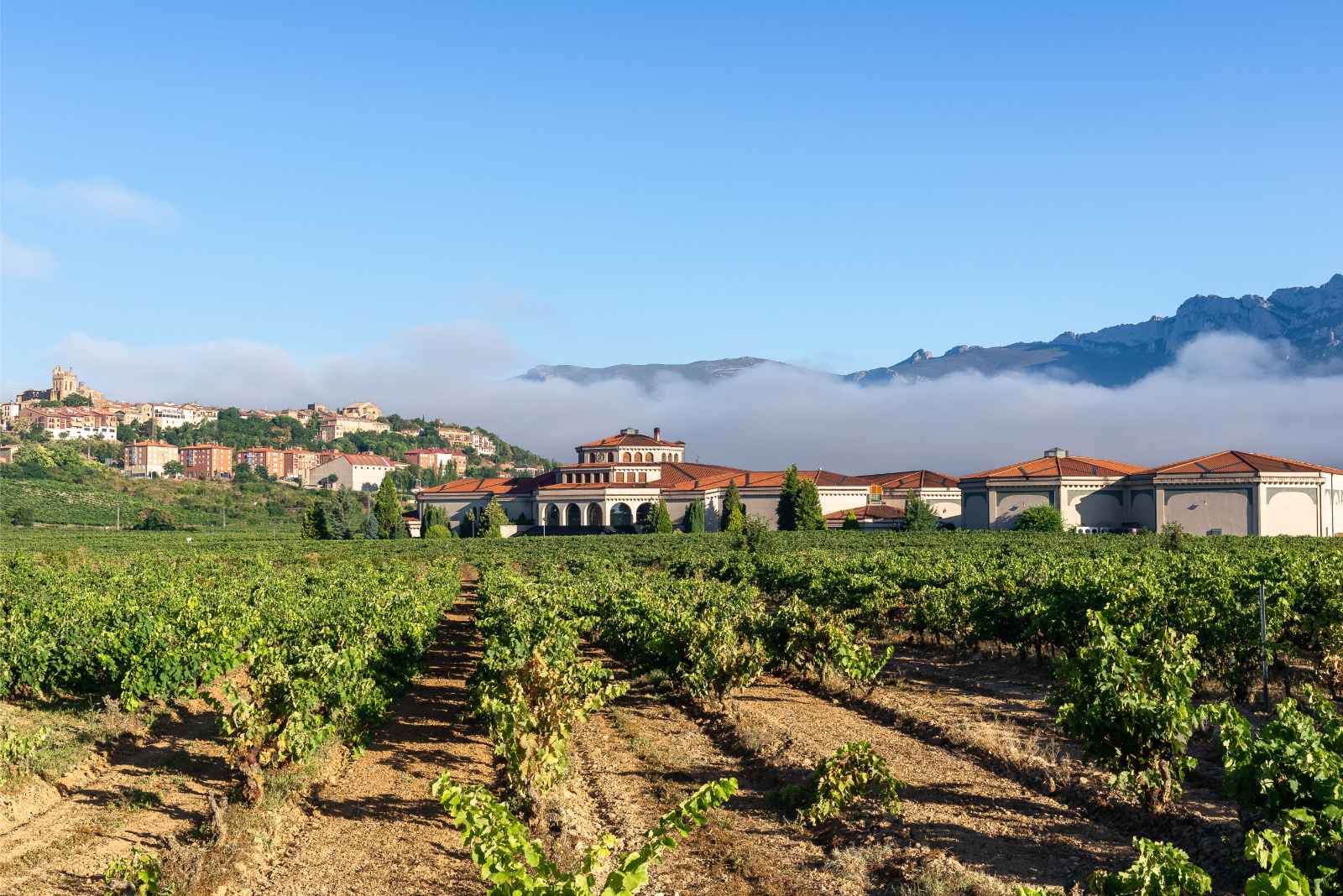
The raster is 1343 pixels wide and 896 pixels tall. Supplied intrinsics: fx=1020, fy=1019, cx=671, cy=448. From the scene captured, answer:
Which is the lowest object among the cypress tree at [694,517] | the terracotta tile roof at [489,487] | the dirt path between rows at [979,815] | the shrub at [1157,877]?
the dirt path between rows at [979,815]

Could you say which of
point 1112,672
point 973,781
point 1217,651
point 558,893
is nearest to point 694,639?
point 973,781

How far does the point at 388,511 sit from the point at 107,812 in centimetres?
8261

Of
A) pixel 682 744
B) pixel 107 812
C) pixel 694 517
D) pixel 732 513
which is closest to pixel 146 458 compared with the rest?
pixel 694 517

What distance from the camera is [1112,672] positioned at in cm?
1231

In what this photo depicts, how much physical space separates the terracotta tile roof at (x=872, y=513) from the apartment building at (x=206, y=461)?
407ft

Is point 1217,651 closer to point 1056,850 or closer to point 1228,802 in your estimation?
point 1228,802

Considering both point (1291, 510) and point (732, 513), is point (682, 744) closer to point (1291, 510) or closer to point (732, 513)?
point (732, 513)

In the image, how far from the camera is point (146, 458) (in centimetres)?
18012

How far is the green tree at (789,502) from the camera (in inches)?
3499

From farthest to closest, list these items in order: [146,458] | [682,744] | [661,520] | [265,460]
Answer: [265,460] → [146,458] → [661,520] → [682,744]

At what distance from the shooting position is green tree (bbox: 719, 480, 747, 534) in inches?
3388

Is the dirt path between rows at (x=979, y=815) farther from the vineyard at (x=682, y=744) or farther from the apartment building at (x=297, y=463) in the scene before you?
the apartment building at (x=297, y=463)

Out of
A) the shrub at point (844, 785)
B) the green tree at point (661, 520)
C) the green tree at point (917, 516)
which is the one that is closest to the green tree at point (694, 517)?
the green tree at point (661, 520)

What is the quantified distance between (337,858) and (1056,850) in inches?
306
